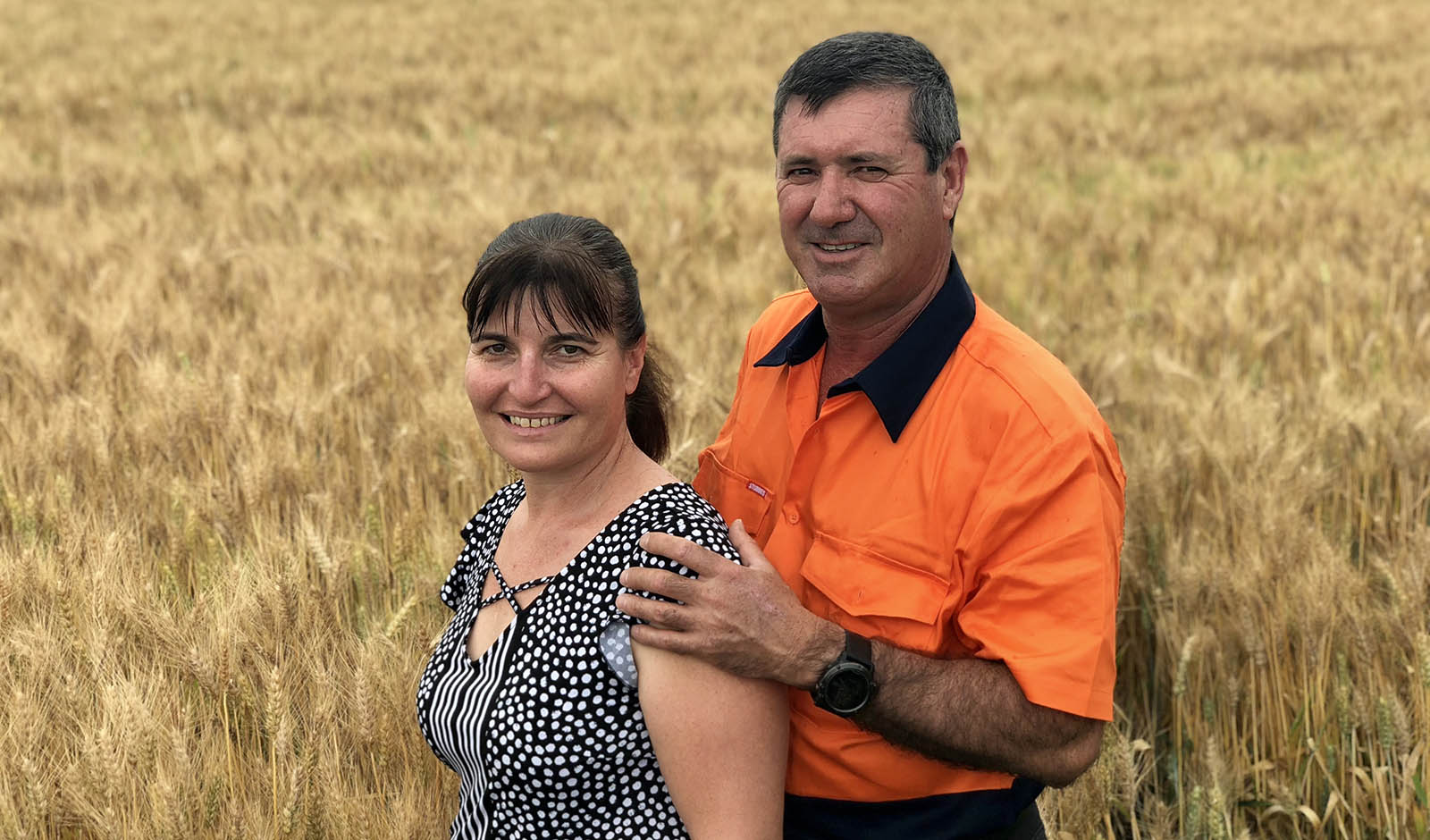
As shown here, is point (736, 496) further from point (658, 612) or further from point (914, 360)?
point (658, 612)

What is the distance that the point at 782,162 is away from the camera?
2.12m

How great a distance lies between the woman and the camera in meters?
1.68

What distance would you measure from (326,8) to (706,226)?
44.7 feet

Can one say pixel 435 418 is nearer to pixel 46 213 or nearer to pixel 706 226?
pixel 706 226

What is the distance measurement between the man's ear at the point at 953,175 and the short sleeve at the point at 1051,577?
51cm

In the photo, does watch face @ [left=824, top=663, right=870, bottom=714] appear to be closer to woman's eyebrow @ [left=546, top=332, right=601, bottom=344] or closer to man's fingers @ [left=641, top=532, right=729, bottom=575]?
man's fingers @ [left=641, top=532, right=729, bottom=575]

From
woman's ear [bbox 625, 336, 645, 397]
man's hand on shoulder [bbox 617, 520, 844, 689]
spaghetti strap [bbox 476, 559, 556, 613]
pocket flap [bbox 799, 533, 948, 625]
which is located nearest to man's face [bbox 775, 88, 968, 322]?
woman's ear [bbox 625, 336, 645, 397]

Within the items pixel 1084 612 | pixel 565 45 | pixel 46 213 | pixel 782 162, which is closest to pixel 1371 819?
pixel 1084 612

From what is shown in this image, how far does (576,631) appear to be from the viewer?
174 cm

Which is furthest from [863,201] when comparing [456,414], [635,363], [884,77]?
[456,414]

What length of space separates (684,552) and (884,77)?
841 mm

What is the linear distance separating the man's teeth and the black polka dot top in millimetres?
175

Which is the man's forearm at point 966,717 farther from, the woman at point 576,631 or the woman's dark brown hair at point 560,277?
the woman's dark brown hair at point 560,277

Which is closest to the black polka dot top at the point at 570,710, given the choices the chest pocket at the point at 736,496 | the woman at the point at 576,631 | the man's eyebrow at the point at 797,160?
the woman at the point at 576,631
